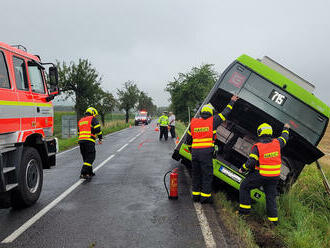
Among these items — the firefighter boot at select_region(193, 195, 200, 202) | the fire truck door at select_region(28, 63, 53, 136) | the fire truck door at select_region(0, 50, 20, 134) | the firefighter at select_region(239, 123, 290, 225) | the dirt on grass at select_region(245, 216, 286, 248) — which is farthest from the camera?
the firefighter boot at select_region(193, 195, 200, 202)

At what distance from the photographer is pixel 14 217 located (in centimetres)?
470

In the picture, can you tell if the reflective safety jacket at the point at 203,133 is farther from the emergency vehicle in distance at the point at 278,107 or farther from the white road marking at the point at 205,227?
the white road marking at the point at 205,227

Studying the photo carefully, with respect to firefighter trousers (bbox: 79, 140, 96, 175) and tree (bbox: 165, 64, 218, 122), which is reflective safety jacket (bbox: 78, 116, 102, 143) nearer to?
firefighter trousers (bbox: 79, 140, 96, 175)

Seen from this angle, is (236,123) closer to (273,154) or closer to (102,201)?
(273,154)

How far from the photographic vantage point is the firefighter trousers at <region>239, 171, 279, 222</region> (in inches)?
181

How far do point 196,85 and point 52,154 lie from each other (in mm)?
15401

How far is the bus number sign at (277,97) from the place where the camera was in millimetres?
5660

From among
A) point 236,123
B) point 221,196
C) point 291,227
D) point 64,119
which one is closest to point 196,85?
point 64,119

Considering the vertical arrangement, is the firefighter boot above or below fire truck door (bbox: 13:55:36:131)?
below

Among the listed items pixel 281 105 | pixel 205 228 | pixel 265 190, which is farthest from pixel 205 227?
pixel 281 105

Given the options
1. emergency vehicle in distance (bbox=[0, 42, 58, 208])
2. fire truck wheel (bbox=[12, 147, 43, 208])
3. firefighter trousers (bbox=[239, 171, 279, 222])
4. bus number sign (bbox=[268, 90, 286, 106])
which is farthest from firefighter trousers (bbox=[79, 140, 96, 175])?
bus number sign (bbox=[268, 90, 286, 106])

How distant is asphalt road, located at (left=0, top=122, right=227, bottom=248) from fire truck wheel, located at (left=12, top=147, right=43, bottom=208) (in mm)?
182

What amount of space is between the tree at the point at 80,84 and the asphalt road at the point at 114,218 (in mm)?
16177

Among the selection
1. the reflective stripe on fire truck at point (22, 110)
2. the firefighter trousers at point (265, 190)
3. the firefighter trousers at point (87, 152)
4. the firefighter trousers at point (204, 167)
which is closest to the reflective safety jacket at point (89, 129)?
the firefighter trousers at point (87, 152)
